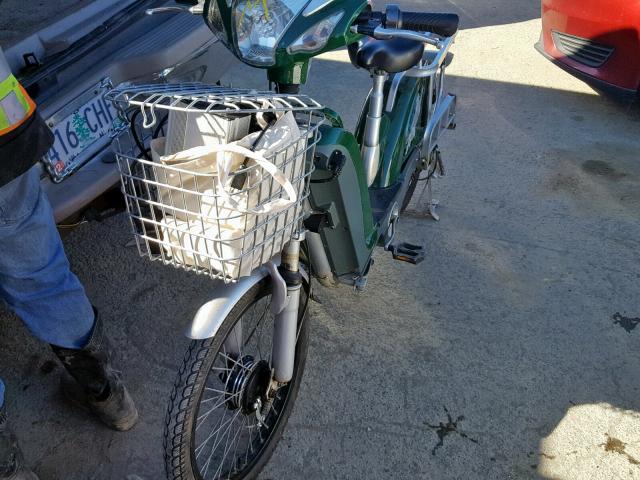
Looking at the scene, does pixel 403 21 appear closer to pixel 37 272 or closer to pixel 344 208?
pixel 344 208

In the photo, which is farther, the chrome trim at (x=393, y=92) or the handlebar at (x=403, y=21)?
the chrome trim at (x=393, y=92)

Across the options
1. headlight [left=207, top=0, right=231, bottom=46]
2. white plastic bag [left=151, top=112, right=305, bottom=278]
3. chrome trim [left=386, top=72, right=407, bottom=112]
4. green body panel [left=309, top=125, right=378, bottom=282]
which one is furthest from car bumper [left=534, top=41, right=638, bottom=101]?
white plastic bag [left=151, top=112, right=305, bottom=278]

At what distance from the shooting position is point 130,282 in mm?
2820

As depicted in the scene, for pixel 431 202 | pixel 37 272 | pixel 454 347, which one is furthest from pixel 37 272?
pixel 431 202

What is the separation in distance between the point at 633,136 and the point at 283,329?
3.45m

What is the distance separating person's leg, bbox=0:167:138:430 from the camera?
1.58 meters

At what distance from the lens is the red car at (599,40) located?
4.05m

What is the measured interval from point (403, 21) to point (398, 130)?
2.32 feet

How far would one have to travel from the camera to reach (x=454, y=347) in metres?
2.53

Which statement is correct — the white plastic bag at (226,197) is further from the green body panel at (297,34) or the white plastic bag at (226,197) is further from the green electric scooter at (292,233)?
the green body panel at (297,34)

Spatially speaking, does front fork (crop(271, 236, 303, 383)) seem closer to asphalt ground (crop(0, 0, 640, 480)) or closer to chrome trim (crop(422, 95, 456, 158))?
asphalt ground (crop(0, 0, 640, 480))

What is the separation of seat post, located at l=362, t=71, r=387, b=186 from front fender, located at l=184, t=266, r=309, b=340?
35.6 inches

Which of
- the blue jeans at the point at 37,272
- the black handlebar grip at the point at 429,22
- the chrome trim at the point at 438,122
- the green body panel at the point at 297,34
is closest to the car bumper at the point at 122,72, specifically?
the blue jeans at the point at 37,272

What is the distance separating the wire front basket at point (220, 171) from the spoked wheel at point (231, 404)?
32cm
